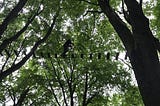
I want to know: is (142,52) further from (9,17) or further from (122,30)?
(9,17)

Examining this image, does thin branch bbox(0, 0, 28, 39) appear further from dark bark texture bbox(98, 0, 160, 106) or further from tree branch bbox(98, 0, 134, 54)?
dark bark texture bbox(98, 0, 160, 106)

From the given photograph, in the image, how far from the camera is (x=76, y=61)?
21.2m

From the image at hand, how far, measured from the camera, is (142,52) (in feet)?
17.5

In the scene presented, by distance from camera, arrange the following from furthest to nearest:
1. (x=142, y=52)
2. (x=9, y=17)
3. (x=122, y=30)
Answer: (x=9, y=17)
(x=122, y=30)
(x=142, y=52)

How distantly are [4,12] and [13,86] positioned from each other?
323 inches

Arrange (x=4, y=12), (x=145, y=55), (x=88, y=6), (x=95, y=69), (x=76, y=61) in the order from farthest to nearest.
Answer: (x=76, y=61), (x=95, y=69), (x=88, y=6), (x=4, y=12), (x=145, y=55)

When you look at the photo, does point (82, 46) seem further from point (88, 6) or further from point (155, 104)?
point (155, 104)

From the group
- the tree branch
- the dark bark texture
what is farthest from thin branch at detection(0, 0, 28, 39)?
the dark bark texture

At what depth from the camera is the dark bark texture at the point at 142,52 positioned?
16.0 ft

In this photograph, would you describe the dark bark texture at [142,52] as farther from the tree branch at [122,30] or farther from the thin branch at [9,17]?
the thin branch at [9,17]

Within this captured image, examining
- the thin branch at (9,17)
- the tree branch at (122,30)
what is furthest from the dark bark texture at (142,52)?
the thin branch at (9,17)

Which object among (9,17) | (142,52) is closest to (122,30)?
(142,52)

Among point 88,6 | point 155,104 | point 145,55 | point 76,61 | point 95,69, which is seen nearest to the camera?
point 155,104

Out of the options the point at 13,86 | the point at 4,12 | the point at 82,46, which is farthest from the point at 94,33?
the point at 4,12
